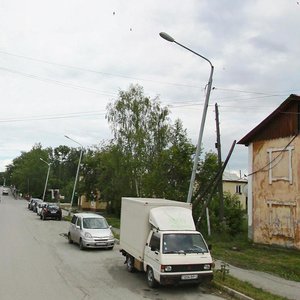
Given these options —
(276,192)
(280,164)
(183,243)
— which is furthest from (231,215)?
(183,243)

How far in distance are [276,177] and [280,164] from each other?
681 millimetres

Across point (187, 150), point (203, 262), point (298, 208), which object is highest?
point (187, 150)

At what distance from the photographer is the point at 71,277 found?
12.8 m

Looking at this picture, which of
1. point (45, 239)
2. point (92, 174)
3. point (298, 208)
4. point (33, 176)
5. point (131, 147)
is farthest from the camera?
point (33, 176)

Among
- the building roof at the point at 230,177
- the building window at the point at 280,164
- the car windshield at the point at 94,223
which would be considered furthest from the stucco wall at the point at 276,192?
the building roof at the point at 230,177

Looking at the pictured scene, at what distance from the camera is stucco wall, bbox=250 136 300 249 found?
19484mm

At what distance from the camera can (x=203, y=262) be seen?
11.4 m

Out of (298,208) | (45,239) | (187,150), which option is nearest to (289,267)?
(298,208)

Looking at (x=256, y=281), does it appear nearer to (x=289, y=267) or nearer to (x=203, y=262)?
(x=203, y=262)

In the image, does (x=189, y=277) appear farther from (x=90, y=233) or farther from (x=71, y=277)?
(x=90, y=233)

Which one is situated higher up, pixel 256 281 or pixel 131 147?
pixel 131 147

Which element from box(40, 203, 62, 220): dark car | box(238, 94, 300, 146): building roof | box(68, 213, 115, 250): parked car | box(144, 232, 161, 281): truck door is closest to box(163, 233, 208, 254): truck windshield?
box(144, 232, 161, 281): truck door

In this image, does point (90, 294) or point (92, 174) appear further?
point (92, 174)

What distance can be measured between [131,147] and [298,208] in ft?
57.1
